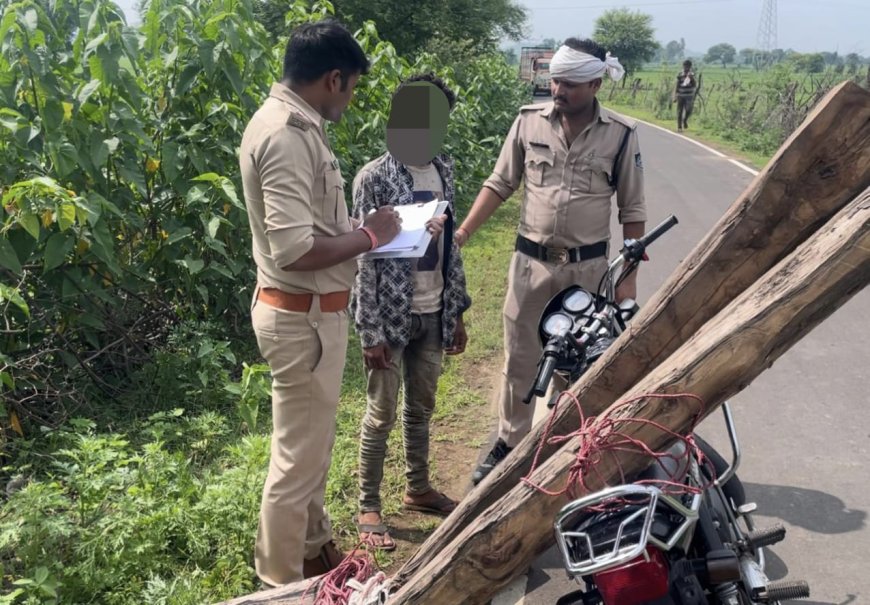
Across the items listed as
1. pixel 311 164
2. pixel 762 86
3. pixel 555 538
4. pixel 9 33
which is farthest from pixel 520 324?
pixel 762 86

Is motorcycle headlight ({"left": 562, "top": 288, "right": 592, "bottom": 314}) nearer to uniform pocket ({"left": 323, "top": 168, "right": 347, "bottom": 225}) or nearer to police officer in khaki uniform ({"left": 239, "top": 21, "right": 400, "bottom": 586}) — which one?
police officer in khaki uniform ({"left": 239, "top": 21, "right": 400, "bottom": 586})

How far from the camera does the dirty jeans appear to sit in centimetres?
322

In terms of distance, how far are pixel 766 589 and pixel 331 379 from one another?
1.50 m

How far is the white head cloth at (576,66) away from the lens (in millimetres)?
3230

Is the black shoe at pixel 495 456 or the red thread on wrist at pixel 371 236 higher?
the red thread on wrist at pixel 371 236

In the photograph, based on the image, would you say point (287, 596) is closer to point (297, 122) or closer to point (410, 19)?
point (297, 122)

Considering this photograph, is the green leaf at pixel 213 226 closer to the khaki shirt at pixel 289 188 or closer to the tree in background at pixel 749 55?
the khaki shirt at pixel 289 188

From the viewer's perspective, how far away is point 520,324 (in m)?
3.70

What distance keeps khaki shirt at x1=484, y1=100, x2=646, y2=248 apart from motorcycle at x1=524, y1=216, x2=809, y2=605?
30.4 inches

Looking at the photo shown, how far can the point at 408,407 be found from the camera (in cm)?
346

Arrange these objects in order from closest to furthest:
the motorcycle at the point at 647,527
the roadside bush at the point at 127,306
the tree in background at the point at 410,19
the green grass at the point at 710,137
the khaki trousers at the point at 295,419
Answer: the motorcycle at the point at 647,527, the khaki trousers at the point at 295,419, the roadside bush at the point at 127,306, the green grass at the point at 710,137, the tree in background at the point at 410,19

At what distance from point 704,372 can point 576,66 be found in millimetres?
2078

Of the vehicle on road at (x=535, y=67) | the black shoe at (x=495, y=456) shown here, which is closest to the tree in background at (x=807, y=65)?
the vehicle on road at (x=535, y=67)

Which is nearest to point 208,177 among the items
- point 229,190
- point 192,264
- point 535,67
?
point 229,190
